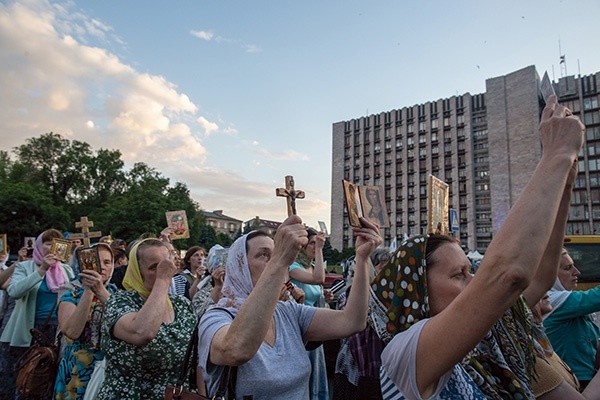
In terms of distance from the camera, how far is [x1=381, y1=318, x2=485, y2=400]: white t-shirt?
143 cm

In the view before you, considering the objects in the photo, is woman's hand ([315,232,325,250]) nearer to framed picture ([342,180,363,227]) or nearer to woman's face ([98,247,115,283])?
Result: framed picture ([342,180,363,227])

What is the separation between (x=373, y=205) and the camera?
3105mm

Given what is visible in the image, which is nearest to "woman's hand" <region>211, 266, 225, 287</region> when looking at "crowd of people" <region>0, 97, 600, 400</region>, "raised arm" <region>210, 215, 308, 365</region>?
"crowd of people" <region>0, 97, 600, 400</region>

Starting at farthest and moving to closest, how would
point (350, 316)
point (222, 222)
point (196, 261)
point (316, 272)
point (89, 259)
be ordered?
point (222, 222) → point (196, 261) → point (316, 272) → point (89, 259) → point (350, 316)

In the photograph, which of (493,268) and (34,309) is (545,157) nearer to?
(493,268)

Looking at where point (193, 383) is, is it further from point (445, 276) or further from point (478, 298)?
point (478, 298)

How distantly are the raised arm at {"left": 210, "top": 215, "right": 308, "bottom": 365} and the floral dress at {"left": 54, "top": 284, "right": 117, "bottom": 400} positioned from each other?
7.08 ft

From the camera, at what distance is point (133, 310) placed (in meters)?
2.76

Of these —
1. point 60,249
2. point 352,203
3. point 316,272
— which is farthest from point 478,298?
point 60,249

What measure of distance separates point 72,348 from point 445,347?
10.9 ft

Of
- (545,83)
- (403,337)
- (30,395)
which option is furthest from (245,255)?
(30,395)

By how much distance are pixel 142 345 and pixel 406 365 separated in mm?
1853

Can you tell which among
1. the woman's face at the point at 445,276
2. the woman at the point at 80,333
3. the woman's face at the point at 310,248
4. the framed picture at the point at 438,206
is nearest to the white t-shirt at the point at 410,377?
the woman's face at the point at 445,276

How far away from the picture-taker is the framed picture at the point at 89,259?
138 inches
